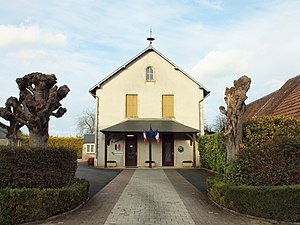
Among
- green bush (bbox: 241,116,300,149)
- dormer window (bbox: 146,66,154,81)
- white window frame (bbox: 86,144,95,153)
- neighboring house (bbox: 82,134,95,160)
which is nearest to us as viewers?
green bush (bbox: 241,116,300,149)

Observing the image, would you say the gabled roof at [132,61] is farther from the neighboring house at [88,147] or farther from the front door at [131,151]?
the neighboring house at [88,147]

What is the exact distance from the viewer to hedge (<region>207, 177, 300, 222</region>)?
285 inches

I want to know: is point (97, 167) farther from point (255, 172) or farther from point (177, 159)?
point (255, 172)

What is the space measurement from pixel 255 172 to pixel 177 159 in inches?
636

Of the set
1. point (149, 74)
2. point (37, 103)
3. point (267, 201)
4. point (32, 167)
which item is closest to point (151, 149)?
point (149, 74)

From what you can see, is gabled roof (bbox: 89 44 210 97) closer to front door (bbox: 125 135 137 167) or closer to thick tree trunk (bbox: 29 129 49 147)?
front door (bbox: 125 135 137 167)

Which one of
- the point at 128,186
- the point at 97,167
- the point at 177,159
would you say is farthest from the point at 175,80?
the point at 128,186

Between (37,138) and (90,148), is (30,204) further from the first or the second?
(90,148)

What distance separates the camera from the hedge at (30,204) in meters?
7.03

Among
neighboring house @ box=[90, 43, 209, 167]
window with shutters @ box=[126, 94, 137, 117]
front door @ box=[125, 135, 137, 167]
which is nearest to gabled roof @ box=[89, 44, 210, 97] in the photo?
neighboring house @ box=[90, 43, 209, 167]

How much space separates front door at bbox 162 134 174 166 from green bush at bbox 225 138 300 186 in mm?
15816

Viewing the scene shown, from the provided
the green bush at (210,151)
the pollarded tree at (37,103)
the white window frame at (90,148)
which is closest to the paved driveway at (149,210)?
the pollarded tree at (37,103)

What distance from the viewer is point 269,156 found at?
8172 mm

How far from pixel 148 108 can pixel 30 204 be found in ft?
57.9
